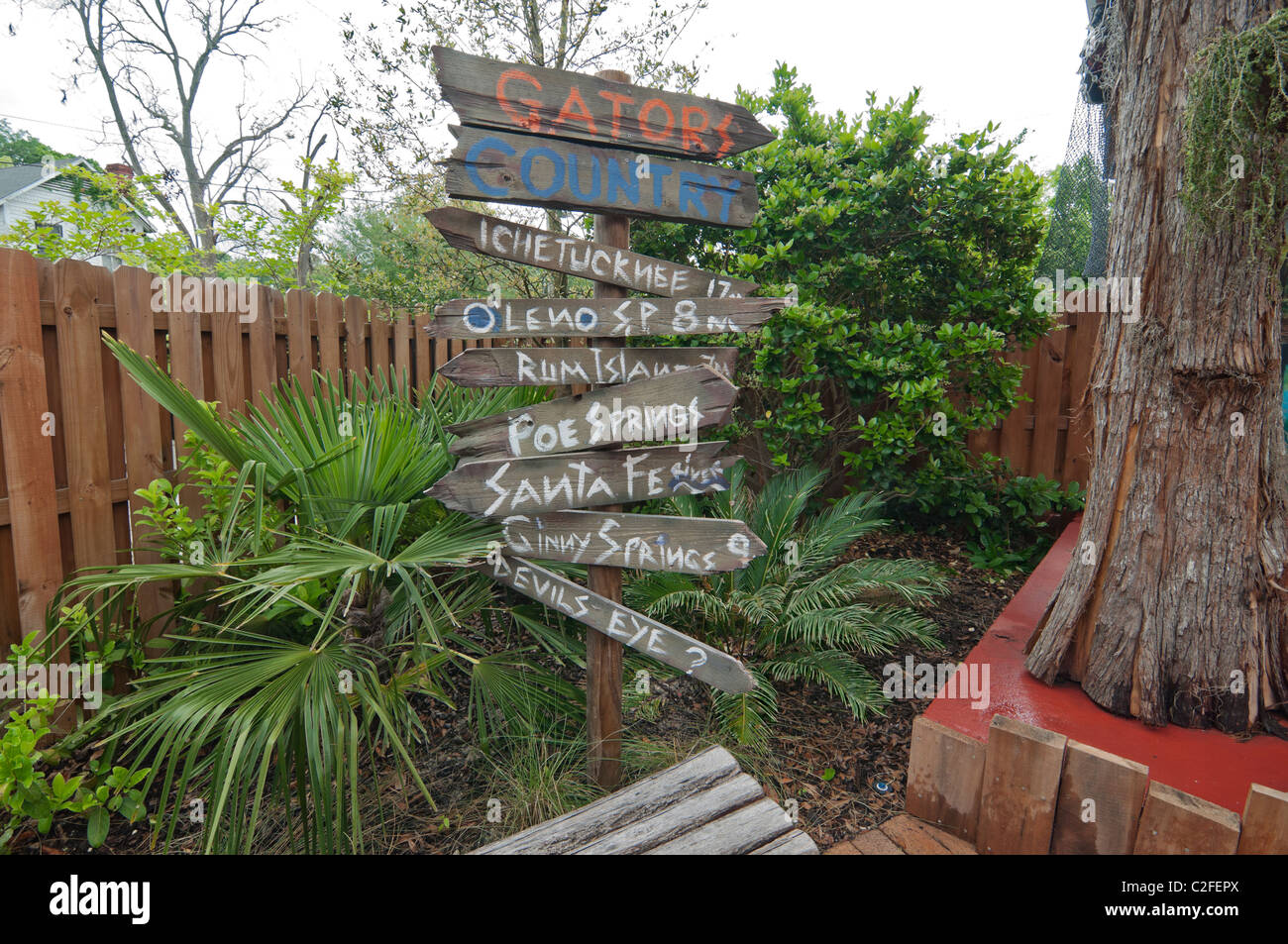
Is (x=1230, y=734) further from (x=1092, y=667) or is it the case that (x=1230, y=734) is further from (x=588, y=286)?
(x=588, y=286)

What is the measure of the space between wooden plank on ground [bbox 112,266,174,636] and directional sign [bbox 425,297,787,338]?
160cm

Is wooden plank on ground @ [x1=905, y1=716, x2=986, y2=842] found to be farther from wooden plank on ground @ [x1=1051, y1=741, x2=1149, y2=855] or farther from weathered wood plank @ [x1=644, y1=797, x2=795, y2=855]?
weathered wood plank @ [x1=644, y1=797, x2=795, y2=855]

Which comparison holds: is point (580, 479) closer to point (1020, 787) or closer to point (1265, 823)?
point (1020, 787)

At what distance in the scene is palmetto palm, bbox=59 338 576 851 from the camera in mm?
1817

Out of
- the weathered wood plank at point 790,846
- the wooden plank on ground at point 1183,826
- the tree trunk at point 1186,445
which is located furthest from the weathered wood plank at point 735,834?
the tree trunk at point 1186,445

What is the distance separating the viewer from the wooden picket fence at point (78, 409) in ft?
7.95

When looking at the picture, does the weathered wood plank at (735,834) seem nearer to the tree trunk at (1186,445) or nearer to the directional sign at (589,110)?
the tree trunk at (1186,445)

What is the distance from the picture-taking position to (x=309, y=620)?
89.6 inches

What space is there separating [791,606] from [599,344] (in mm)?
1774

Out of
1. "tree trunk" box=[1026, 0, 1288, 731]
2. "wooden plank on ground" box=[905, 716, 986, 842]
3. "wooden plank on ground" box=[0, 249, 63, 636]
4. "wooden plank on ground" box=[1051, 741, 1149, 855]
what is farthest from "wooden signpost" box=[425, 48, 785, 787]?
"wooden plank on ground" box=[0, 249, 63, 636]

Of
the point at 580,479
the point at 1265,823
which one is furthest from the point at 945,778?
the point at 580,479

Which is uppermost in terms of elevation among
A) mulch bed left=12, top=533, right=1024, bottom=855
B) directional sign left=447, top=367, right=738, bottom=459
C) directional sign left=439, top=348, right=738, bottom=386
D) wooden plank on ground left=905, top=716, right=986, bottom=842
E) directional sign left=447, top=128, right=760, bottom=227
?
directional sign left=447, top=128, right=760, bottom=227

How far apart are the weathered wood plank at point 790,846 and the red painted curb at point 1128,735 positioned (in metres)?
0.75
